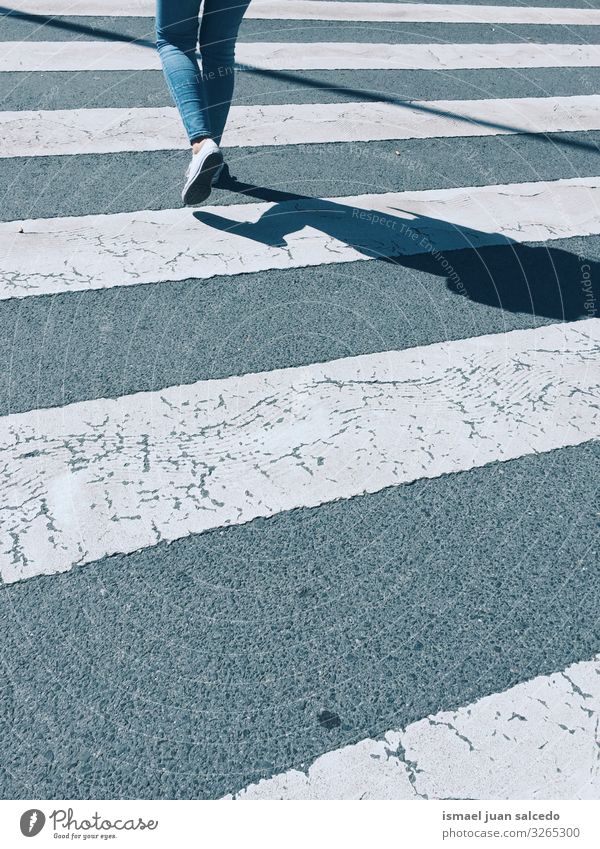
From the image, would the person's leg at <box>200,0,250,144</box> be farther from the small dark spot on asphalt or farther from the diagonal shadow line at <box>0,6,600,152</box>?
the small dark spot on asphalt

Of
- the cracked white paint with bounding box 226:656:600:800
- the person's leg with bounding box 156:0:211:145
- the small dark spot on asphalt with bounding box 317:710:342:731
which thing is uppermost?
the person's leg with bounding box 156:0:211:145

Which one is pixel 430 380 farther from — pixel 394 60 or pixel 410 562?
pixel 394 60

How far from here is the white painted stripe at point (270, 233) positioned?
3916mm

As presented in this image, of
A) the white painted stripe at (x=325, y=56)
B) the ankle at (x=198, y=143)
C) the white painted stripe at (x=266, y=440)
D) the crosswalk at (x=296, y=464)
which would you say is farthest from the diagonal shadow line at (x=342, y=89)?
the white painted stripe at (x=266, y=440)

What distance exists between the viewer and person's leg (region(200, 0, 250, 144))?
168 inches

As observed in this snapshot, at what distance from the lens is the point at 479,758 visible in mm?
2125

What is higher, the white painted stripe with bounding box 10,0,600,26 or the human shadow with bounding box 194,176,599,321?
the white painted stripe with bounding box 10,0,600,26

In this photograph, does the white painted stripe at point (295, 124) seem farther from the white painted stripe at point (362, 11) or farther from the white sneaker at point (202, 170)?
the white painted stripe at point (362, 11)

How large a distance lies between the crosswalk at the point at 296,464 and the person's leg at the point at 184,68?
455 mm

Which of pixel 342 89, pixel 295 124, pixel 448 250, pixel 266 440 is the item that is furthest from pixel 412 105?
pixel 266 440

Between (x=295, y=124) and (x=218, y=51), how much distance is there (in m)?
1.22

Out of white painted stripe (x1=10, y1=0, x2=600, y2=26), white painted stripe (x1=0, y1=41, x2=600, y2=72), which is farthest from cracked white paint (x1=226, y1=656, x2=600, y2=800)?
white painted stripe (x1=10, y1=0, x2=600, y2=26)

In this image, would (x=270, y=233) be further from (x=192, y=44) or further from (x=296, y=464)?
(x=296, y=464)

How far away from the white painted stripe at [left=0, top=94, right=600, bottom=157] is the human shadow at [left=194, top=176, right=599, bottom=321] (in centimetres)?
79
